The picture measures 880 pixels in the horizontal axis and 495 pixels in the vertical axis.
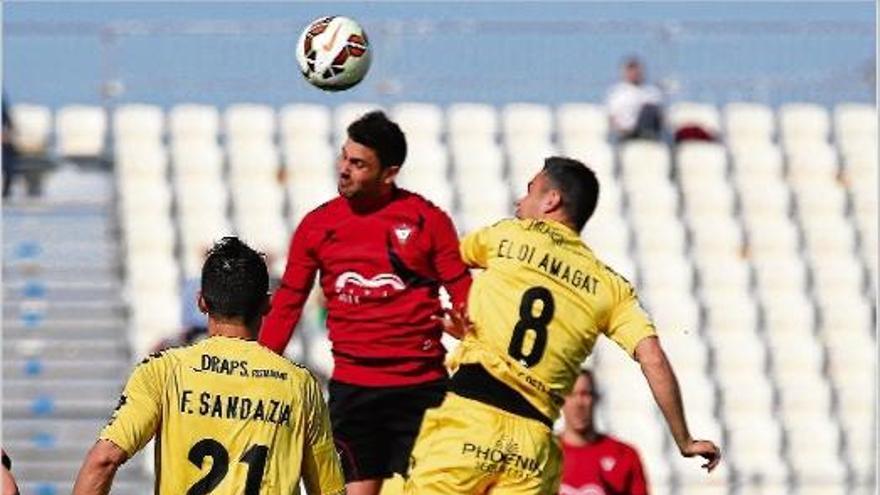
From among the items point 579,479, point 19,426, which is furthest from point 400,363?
point 19,426

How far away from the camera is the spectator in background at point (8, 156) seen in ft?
→ 71.5

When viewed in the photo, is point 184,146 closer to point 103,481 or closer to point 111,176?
point 111,176

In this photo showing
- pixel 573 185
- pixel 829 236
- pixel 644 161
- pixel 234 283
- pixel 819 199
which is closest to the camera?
pixel 234 283

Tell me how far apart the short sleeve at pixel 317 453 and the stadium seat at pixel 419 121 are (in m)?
15.3

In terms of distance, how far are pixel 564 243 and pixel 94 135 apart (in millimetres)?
13471

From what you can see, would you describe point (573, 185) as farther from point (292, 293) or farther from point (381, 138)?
point (292, 293)

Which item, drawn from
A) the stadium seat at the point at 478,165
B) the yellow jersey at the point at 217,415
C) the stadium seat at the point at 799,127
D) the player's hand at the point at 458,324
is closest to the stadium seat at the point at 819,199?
the stadium seat at the point at 799,127

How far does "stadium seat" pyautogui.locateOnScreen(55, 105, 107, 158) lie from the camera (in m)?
22.3

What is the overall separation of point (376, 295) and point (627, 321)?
123 cm

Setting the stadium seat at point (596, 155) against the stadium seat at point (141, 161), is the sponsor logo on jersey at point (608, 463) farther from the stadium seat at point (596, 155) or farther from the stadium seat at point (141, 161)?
the stadium seat at point (596, 155)

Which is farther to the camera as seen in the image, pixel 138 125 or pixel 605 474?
pixel 138 125

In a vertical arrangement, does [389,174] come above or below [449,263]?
above

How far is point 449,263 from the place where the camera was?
1024cm

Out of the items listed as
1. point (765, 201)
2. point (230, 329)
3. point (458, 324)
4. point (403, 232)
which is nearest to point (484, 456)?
point (458, 324)
